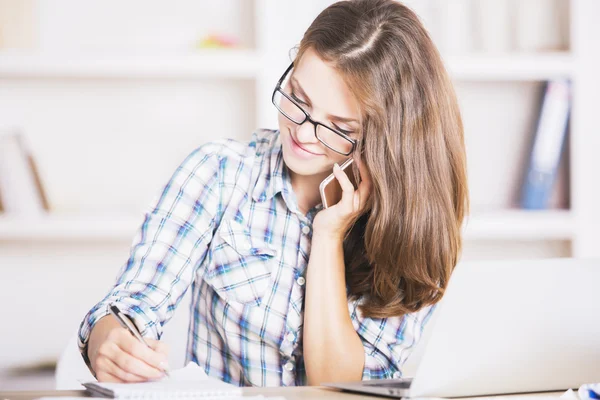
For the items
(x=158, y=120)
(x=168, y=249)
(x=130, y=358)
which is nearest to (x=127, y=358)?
(x=130, y=358)

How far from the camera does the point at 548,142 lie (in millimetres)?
2309

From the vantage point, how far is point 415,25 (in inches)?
51.1

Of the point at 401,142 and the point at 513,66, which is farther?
the point at 513,66

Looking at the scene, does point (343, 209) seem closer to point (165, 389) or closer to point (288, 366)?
point (288, 366)

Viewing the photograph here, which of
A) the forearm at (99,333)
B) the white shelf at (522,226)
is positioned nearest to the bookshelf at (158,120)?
the white shelf at (522,226)

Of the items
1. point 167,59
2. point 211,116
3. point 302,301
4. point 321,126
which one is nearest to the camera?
point 321,126

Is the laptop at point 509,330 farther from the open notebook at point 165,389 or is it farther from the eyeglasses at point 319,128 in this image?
the eyeglasses at point 319,128

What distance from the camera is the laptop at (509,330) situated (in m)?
0.88

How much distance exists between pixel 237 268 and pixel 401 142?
38 centimetres

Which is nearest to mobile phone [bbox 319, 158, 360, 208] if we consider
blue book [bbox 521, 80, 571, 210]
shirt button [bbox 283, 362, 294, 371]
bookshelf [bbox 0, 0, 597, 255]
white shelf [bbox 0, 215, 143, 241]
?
shirt button [bbox 283, 362, 294, 371]

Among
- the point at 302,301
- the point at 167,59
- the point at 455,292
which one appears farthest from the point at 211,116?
the point at 455,292

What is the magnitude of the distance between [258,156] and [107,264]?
1184 mm

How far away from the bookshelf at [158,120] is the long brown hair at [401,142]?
3.18 ft

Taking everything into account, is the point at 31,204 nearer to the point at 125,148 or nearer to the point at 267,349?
the point at 125,148
